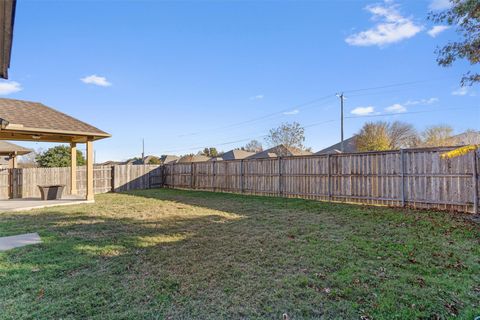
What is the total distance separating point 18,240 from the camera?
5.05 meters

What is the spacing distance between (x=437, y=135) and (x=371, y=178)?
872 inches

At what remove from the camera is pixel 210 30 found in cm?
1219

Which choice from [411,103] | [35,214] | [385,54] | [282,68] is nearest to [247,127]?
[411,103]

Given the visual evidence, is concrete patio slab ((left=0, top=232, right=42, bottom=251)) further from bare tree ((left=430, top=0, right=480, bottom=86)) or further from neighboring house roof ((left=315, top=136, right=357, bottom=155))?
neighboring house roof ((left=315, top=136, right=357, bottom=155))

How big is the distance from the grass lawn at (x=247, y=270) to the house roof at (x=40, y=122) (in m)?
4.66

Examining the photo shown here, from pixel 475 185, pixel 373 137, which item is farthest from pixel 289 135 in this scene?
pixel 475 185

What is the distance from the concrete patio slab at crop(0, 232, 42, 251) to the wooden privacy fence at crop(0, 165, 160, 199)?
960 centimetres

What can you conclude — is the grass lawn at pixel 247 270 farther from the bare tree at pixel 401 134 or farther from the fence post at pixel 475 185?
the bare tree at pixel 401 134

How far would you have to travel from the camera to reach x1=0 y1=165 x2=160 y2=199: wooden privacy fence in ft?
41.4

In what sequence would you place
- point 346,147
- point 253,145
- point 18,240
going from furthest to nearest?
point 253,145
point 346,147
point 18,240

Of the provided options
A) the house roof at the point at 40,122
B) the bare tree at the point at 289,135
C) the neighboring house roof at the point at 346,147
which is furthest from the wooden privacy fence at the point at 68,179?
the neighboring house roof at the point at 346,147

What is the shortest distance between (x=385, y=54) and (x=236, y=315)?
15.7 meters

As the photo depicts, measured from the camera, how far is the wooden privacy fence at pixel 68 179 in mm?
12633

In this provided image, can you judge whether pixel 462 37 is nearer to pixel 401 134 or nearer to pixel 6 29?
pixel 6 29
